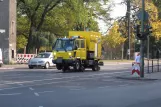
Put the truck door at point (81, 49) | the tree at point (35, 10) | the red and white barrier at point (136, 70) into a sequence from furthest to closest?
the tree at point (35, 10) < the truck door at point (81, 49) < the red and white barrier at point (136, 70)

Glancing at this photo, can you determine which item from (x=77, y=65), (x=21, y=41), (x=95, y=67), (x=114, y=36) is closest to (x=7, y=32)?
(x=95, y=67)

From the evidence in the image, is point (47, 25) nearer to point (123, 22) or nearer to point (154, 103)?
point (123, 22)

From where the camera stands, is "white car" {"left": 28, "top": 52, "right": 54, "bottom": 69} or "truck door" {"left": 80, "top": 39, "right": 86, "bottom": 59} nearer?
"truck door" {"left": 80, "top": 39, "right": 86, "bottom": 59}

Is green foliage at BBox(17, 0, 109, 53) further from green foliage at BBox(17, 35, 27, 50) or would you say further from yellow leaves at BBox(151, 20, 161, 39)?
yellow leaves at BBox(151, 20, 161, 39)

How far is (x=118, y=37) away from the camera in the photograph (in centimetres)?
7156

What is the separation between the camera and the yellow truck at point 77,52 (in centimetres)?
3209

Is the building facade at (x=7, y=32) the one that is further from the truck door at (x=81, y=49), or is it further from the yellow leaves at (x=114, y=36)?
the yellow leaves at (x=114, y=36)

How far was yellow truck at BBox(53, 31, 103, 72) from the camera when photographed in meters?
32.1

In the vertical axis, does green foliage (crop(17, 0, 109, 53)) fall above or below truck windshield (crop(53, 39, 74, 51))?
above

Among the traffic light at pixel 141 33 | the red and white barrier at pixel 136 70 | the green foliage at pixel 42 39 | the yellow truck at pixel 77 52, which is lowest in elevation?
the red and white barrier at pixel 136 70

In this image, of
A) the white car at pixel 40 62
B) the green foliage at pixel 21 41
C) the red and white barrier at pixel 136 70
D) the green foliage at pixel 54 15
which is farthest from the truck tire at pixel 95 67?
the green foliage at pixel 21 41

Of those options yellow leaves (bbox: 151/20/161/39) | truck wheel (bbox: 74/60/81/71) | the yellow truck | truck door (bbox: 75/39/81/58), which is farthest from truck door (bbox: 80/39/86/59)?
yellow leaves (bbox: 151/20/161/39)

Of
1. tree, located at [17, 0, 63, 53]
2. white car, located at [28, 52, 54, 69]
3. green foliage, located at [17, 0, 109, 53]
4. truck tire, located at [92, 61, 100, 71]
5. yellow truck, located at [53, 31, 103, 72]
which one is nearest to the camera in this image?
yellow truck, located at [53, 31, 103, 72]

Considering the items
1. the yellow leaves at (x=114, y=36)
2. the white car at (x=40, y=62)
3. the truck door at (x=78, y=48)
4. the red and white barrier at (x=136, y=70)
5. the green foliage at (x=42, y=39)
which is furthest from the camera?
the yellow leaves at (x=114, y=36)
